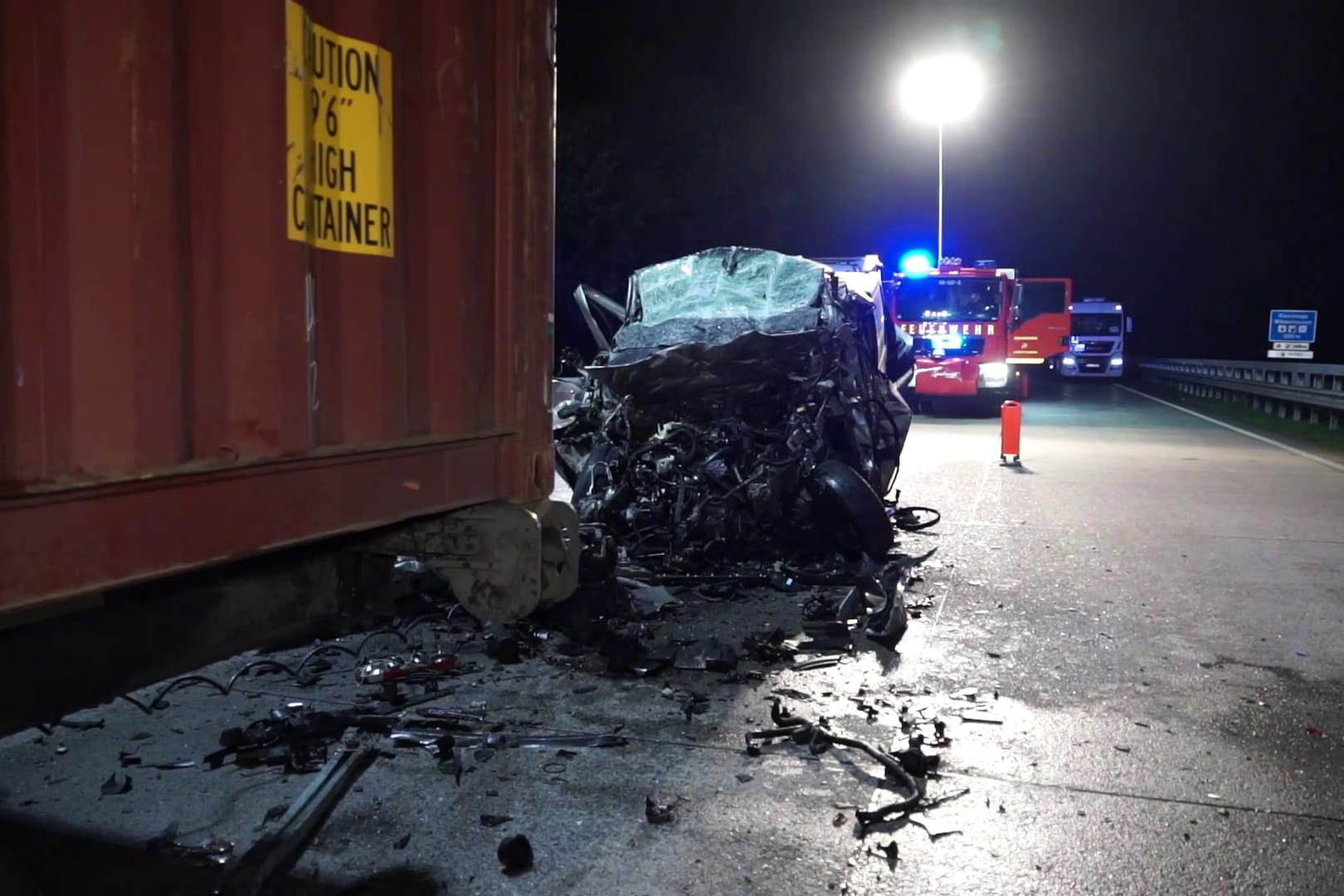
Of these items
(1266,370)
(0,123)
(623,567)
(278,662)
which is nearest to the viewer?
(0,123)

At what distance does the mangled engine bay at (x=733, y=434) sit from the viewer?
816 centimetres

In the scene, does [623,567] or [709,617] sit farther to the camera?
[623,567]

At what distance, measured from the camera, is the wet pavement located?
144 inches

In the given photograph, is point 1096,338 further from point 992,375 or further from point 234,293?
point 234,293

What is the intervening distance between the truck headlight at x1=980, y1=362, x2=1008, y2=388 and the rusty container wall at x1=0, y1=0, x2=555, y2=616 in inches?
843

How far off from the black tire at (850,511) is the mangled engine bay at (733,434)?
1 cm

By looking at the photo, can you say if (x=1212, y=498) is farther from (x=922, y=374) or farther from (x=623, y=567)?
(x=922, y=374)

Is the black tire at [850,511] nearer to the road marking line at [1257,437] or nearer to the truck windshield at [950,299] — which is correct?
the road marking line at [1257,437]

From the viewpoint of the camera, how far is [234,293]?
276 centimetres

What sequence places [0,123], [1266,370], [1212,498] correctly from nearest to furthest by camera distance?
[0,123] → [1212,498] → [1266,370]

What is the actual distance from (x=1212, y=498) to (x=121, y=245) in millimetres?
11977

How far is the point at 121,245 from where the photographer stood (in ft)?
7.95

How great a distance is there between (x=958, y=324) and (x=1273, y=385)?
755cm

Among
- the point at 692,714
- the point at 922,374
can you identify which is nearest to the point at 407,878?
the point at 692,714
